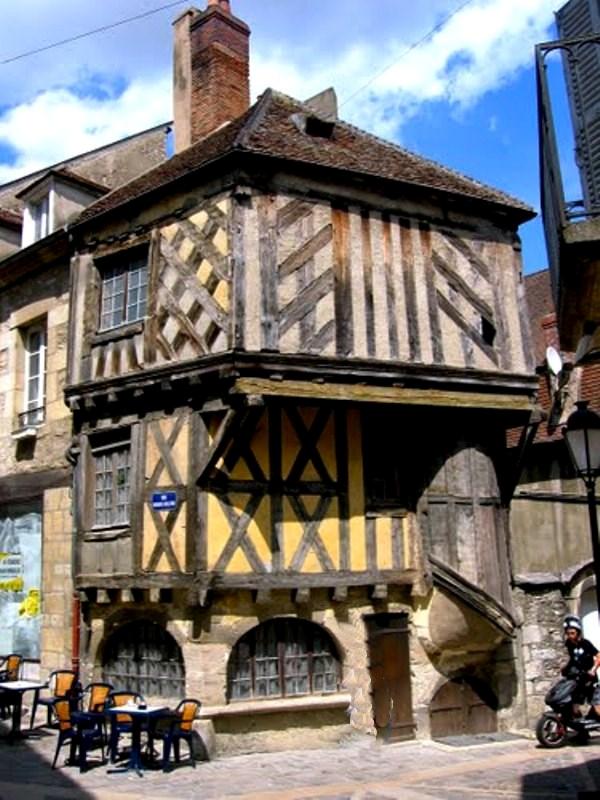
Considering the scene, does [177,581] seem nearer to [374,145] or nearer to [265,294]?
[265,294]

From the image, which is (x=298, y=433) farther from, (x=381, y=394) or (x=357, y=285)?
(x=357, y=285)

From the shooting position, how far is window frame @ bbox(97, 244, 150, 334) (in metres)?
10.8

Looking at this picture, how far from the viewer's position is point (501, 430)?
11484 mm

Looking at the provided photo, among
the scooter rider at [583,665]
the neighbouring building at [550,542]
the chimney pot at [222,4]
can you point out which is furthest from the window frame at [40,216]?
the scooter rider at [583,665]

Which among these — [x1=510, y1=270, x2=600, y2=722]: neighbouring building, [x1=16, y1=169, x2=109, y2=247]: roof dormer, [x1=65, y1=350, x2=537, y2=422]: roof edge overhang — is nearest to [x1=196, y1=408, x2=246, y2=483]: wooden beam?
[x1=65, y1=350, x2=537, y2=422]: roof edge overhang

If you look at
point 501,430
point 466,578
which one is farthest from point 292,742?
point 501,430

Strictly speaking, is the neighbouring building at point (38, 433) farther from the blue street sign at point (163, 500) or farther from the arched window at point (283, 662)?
the arched window at point (283, 662)

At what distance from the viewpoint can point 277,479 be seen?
32.7 ft

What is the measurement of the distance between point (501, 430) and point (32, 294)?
715 centimetres

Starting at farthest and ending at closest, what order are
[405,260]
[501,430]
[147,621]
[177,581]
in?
[501,430]
[405,260]
[147,621]
[177,581]

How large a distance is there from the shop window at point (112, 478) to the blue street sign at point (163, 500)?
51cm

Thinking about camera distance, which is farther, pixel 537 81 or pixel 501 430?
pixel 501 430

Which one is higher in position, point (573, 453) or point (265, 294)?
point (265, 294)

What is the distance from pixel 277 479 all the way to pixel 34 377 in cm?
482
